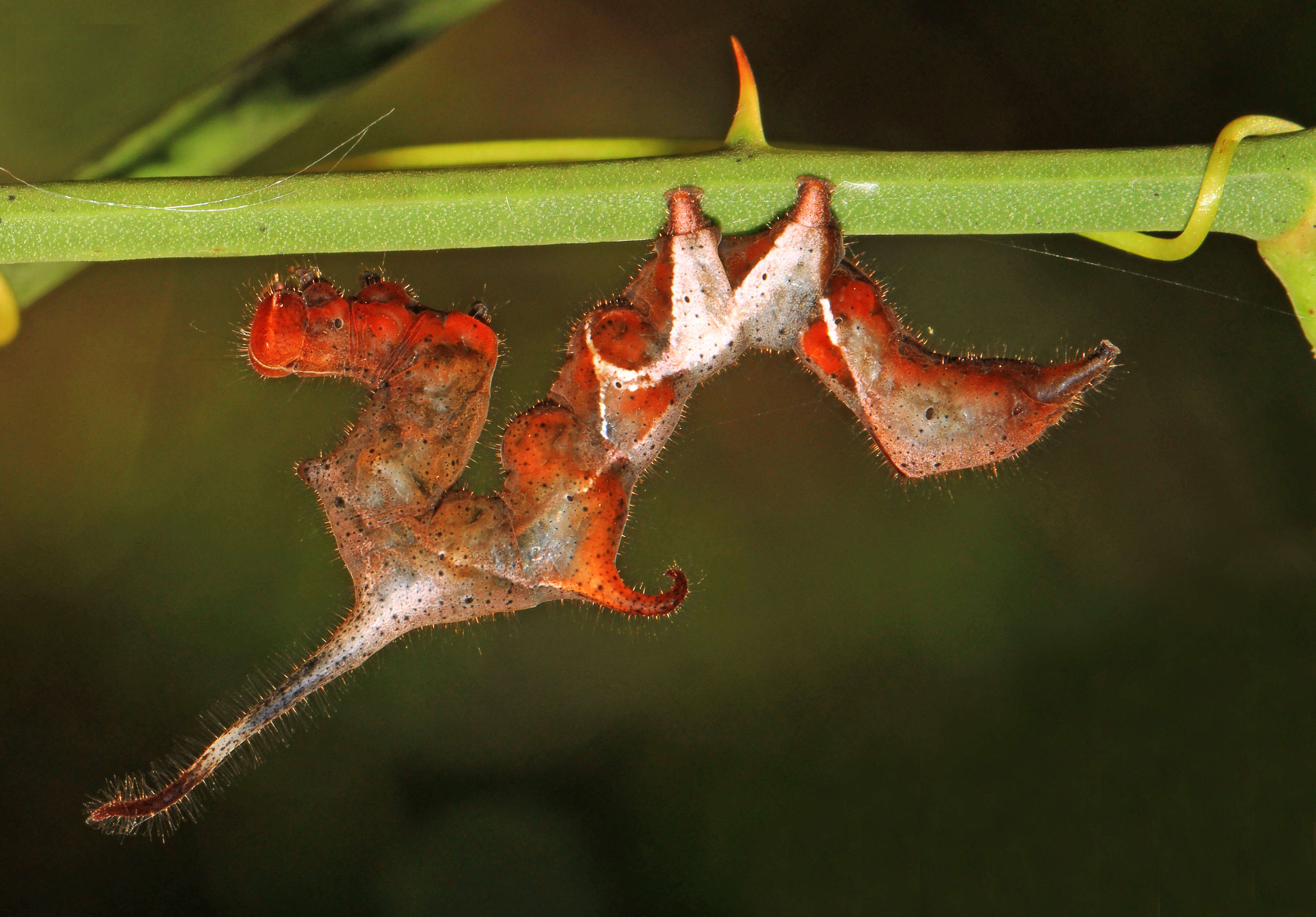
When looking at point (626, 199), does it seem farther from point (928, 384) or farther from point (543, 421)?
point (928, 384)

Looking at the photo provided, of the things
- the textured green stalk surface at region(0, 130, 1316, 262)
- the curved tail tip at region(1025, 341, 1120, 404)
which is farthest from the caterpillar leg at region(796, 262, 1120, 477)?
the textured green stalk surface at region(0, 130, 1316, 262)

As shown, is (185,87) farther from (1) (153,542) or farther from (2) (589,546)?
(2) (589,546)

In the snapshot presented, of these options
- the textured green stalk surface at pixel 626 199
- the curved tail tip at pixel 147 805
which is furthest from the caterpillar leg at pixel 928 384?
the curved tail tip at pixel 147 805

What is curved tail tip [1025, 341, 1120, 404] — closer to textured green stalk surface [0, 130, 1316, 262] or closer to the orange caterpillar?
the orange caterpillar

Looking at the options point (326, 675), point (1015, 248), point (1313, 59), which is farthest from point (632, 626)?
point (1313, 59)

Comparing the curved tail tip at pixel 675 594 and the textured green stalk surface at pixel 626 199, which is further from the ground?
the textured green stalk surface at pixel 626 199

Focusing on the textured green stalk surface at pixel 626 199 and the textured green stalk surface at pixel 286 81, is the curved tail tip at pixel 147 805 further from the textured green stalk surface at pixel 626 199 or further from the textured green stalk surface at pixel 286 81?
the textured green stalk surface at pixel 286 81

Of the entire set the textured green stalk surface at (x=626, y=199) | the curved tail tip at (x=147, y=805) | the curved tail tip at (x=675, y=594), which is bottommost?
the curved tail tip at (x=147, y=805)

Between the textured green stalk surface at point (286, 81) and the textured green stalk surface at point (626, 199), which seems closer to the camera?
the textured green stalk surface at point (626, 199)
